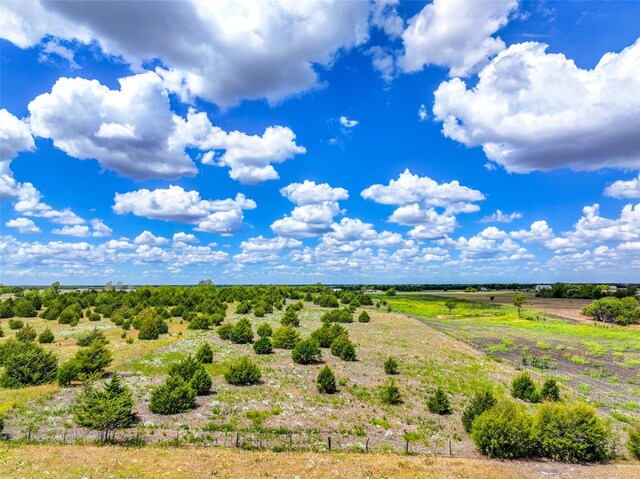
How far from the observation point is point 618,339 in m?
82.4

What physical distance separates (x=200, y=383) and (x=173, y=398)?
4.19 m

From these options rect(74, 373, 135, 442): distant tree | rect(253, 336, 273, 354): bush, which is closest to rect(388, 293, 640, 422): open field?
rect(253, 336, 273, 354): bush

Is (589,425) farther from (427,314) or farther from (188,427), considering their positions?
(427,314)

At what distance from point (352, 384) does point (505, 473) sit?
18.4 m

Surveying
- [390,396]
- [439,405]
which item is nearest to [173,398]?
[390,396]

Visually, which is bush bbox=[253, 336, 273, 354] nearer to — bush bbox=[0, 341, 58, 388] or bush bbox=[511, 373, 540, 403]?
bush bbox=[0, 341, 58, 388]

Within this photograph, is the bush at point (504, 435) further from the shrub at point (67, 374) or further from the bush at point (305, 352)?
the shrub at point (67, 374)

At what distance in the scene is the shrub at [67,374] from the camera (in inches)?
1334

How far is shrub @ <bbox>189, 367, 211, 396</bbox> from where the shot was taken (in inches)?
1307

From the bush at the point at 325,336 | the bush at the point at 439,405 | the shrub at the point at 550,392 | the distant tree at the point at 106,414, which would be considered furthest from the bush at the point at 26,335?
the shrub at the point at 550,392

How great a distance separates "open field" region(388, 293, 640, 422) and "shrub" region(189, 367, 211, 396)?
1487 inches

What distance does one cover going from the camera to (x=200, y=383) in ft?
109

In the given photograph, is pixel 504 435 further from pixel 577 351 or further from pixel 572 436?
pixel 577 351

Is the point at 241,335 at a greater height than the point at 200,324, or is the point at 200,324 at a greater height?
the point at 200,324
